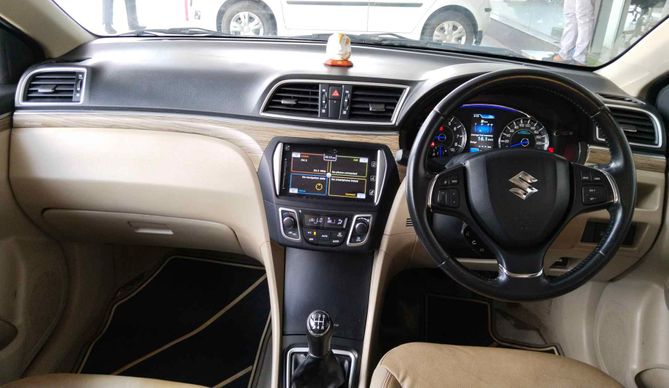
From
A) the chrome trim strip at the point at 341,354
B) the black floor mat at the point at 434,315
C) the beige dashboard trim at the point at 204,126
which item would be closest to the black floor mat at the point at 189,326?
the chrome trim strip at the point at 341,354

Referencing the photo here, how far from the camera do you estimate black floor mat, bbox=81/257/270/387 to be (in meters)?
1.90

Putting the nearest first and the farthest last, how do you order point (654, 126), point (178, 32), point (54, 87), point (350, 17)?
point (654, 126)
point (54, 87)
point (178, 32)
point (350, 17)

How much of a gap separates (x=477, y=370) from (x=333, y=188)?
594 millimetres

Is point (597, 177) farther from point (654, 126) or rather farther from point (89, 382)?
point (89, 382)

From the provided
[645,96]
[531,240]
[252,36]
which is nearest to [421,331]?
[531,240]

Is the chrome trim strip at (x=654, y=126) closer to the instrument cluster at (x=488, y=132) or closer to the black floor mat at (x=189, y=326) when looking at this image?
the instrument cluster at (x=488, y=132)

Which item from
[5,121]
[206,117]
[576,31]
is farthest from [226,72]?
[576,31]

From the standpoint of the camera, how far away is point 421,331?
207 centimetres

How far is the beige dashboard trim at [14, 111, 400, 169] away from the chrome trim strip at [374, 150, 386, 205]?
0.11 feet

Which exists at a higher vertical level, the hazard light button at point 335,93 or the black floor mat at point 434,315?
the hazard light button at point 335,93

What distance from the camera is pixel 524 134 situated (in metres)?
1.39

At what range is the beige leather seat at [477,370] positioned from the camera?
1156 millimetres

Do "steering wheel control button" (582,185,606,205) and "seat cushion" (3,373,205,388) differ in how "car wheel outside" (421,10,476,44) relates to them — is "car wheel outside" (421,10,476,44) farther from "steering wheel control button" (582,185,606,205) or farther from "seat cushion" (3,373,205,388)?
"seat cushion" (3,373,205,388)

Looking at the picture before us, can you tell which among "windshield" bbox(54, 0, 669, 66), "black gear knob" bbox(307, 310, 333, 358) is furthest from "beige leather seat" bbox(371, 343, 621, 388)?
"windshield" bbox(54, 0, 669, 66)
